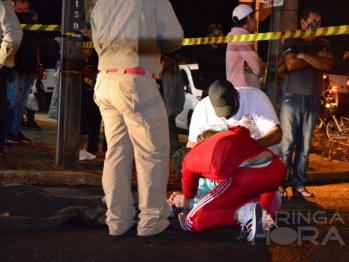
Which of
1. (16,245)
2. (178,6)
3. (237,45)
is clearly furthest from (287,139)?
(178,6)

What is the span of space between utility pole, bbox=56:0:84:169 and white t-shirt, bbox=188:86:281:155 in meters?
2.54

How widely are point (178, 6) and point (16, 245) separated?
98.8 feet

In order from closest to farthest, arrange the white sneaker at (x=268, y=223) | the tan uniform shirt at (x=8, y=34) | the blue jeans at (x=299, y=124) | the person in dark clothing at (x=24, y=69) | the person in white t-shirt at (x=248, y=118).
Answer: the white sneaker at (x=268, y=223) → the person in white t-shirt at (x=248, y=118) → the tan uniform shirt at (x=8, y=34) → the blue jeans at (x=299, y=124) → the person in dark clothing at (x=24, y=69)

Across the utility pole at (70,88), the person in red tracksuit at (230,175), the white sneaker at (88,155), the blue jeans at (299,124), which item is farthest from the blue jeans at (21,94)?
the person in red tracksuit at (230,175)

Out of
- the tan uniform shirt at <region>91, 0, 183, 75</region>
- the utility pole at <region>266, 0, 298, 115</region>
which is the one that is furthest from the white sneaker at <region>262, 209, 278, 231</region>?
the utility pole at <region>266, 0, 298, 115</region>

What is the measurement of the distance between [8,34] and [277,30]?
387cm

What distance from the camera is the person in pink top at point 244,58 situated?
7.46m

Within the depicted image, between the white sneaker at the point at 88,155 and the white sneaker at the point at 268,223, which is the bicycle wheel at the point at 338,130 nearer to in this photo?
the white sneaker at the point at 88,155

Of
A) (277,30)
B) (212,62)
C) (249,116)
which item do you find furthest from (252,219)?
(277,30)

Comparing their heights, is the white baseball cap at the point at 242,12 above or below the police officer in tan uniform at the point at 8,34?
above

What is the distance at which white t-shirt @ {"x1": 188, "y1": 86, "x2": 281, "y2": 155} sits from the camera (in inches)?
227

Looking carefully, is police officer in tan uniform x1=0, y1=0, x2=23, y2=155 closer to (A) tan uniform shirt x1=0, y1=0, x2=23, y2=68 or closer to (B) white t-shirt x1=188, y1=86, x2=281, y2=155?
(A) tan uniform shirt x1=0, y1=0, x2=23, y2=68

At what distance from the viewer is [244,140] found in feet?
17.0

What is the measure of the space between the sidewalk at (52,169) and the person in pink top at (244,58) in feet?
4.54
